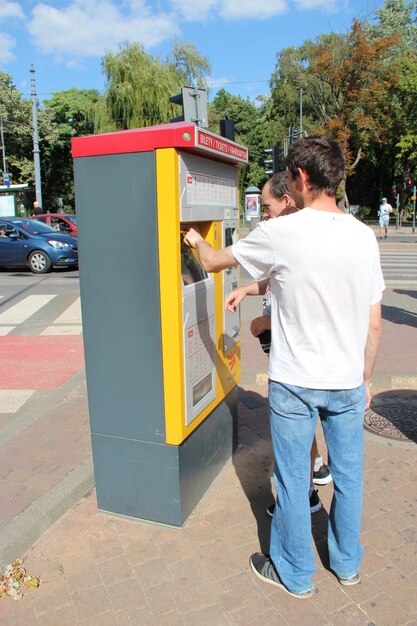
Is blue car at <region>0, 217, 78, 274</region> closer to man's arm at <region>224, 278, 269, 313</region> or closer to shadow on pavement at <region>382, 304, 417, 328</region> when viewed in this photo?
shadow on pavement at <region>382, 304, 417, 328</region>

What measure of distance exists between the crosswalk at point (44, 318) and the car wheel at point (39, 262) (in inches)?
144

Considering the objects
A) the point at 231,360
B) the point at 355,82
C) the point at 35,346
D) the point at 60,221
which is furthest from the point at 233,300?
the point at 355,82

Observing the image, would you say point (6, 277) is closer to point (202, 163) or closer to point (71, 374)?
point (71, 374)

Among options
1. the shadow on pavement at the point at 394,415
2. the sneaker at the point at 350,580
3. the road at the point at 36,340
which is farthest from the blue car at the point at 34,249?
the sneaker at the point at 350,580

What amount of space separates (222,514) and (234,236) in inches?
65.8

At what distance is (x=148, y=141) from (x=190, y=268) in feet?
2.31

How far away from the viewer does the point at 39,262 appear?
13.5 metres

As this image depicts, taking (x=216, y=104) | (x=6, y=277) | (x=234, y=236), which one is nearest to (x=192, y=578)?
(x=234, y=236)

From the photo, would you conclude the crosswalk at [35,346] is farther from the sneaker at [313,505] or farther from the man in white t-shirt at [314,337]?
the man in white t-shirt at [314,337]

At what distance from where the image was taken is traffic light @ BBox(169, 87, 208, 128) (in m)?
3.67

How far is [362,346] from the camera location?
7.11ft

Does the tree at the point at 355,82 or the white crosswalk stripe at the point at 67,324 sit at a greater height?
the tree at the point at 355,82

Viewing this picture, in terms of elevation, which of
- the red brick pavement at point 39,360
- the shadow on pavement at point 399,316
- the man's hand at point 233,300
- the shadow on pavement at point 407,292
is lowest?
the red brick pavement at point 39,360

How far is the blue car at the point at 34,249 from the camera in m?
13.4
